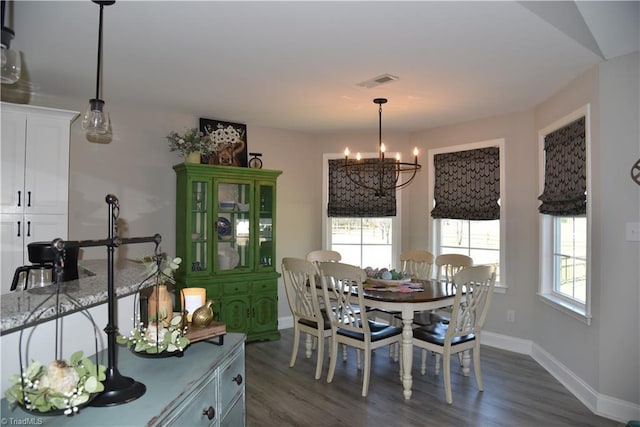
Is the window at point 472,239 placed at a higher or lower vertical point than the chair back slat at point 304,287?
higher

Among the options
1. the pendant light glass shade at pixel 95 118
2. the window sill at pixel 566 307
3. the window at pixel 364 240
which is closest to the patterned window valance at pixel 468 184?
the window at pixel 364 240

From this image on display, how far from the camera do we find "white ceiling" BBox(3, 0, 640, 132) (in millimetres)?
2314

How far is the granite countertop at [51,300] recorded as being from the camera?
120 centimetres

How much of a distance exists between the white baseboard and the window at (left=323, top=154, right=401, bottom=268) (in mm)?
1548

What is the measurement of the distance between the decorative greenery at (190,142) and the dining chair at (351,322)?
6.12ft

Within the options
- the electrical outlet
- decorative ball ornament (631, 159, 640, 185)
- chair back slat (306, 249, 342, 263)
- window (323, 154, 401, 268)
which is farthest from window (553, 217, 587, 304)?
chair back slat (306, 249, 342, 263)

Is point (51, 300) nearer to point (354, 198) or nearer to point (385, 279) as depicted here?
point (385, 279)

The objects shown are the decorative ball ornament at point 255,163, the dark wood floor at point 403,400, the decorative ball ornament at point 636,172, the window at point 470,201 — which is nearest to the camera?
the decorative ball ornament at point 636,172

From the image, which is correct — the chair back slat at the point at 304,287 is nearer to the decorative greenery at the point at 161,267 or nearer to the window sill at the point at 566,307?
the decorative greenery at the point at 161,267

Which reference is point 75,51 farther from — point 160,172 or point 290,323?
point 290,323

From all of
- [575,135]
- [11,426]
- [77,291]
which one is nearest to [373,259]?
[575,135]

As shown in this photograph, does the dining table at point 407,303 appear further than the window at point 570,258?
No

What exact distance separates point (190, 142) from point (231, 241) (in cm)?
113

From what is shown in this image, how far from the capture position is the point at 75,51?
2.87m
